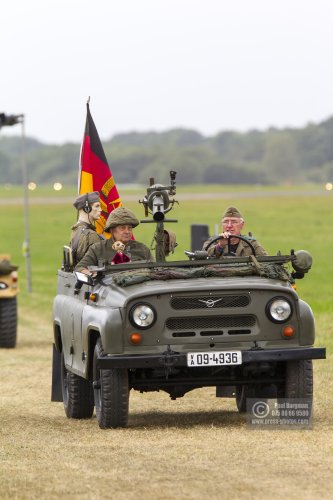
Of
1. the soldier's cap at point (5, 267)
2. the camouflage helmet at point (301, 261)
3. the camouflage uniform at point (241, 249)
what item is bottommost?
the soldier's cap at point (5, 267)

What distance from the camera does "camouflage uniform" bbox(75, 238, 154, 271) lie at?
1316 centimetres

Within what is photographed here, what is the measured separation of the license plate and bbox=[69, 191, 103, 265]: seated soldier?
2.21 m

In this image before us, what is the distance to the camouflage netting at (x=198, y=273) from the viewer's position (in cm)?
→ 1212

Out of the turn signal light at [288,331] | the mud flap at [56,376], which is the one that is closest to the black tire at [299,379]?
the turn signal light at [288,331]

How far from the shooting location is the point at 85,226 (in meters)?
14.1

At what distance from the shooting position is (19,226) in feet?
237

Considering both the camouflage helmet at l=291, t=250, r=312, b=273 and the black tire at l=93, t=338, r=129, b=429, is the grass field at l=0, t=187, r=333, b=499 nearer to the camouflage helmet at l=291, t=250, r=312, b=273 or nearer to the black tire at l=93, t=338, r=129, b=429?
the black tire at l=93, t=338, r=129, b=429

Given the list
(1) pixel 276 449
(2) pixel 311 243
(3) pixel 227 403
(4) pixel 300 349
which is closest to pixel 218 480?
(1) pixel 276 449

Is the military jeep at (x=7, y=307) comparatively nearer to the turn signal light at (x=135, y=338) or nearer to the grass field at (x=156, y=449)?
the grass field at (x=156, y=449)

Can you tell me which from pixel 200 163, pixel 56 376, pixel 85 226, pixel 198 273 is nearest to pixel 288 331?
pixel 198 273

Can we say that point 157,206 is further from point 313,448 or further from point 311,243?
point 311,243

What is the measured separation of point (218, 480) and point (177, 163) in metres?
143

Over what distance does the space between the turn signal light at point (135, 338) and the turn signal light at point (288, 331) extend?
3.48 feet

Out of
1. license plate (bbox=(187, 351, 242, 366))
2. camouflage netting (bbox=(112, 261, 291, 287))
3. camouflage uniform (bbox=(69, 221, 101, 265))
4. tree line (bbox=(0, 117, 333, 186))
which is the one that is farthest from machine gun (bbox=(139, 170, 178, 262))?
tree line (bbox=(0, 117, 333, 186))
